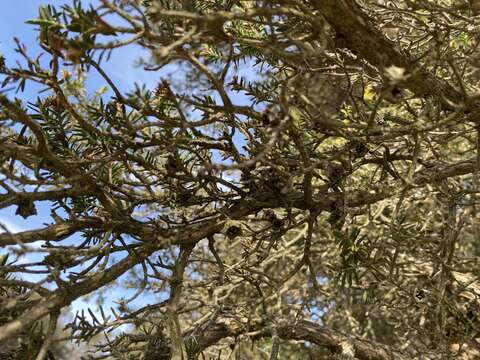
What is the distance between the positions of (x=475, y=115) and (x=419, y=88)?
0.27 metres

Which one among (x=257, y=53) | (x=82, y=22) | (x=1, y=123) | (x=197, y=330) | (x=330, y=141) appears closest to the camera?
(x=82, y=22)

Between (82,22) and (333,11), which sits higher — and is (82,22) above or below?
below

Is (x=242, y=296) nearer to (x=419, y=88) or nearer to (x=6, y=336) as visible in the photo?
(x=419, y=88)

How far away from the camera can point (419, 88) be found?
1.86 metres

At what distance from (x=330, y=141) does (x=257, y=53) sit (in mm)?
2833

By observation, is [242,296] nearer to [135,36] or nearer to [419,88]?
[419,88]

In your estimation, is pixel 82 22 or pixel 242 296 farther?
pixel 242 296

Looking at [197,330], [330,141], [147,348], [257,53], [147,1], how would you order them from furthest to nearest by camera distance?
1. [330,141]
2. [197,330]
3. [257,53]
4. [147,1]
5. [147,348]

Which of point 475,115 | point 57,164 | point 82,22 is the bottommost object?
point 57,164

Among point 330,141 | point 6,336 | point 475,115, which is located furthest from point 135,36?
point 330,141

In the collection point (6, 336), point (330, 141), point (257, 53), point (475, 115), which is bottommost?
point (6, 336)

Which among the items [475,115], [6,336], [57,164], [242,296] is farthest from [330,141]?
[6,336]

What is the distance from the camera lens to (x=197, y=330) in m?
2.23

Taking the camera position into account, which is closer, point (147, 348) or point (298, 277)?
point (147, 348)
